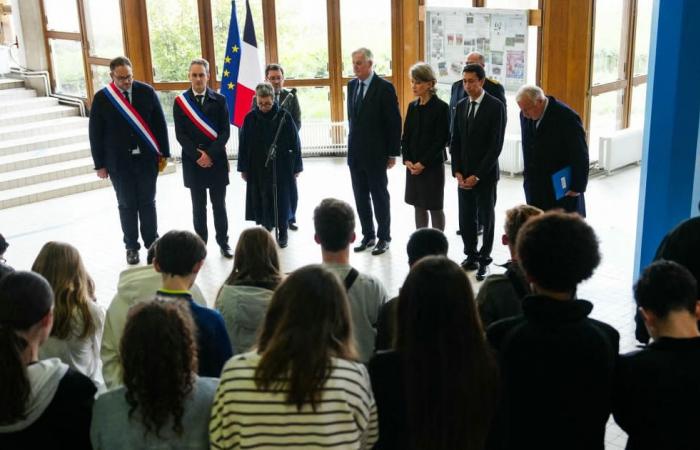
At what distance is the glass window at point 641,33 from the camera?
968 centimetres

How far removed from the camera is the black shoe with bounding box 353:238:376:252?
6.58 m

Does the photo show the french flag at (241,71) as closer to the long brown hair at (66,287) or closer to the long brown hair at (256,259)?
the long brown hair at (66,287)

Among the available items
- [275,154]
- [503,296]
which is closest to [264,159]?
[275,154]

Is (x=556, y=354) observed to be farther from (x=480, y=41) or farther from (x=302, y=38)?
(x=302, y=38)

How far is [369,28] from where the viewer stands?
10195 mm

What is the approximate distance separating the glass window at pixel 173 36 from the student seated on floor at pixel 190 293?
7.72 metres

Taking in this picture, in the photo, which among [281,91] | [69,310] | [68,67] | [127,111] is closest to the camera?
[69,310]

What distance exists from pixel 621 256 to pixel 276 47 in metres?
5.60

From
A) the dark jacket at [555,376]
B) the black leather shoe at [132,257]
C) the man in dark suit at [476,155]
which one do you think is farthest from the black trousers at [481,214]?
the dark jacket at [555,376]

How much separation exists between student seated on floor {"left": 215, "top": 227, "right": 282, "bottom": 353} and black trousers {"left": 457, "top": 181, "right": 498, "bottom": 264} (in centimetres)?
292

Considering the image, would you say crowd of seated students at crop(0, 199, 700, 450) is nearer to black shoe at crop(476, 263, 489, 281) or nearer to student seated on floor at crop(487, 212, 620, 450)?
student seated on floor at crop(487, 212, 620, 450)

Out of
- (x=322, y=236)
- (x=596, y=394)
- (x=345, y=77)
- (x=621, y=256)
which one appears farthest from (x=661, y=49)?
(x=345, y=77)

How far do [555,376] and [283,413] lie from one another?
79 centimetres

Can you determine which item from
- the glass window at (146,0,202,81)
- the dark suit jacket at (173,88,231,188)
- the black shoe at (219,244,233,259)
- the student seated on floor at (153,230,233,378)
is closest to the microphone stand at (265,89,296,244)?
the dark suit jacket at (173,88,231,188)
